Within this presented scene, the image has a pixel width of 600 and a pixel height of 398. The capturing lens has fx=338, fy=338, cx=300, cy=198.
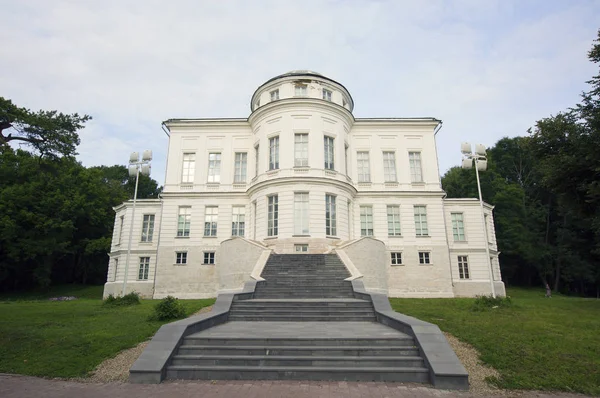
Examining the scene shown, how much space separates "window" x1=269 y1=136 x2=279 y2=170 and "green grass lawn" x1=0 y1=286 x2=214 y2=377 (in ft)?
40.8

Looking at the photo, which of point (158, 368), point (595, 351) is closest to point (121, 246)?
point (158, 368)

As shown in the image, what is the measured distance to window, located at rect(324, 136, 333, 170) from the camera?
23.6m

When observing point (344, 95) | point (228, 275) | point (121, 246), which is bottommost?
point (228, 275)

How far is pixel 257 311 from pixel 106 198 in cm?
3680

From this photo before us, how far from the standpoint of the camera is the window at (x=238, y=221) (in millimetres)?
25328

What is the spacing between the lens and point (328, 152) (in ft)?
78.5

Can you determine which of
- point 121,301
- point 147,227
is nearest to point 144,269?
point 147,227

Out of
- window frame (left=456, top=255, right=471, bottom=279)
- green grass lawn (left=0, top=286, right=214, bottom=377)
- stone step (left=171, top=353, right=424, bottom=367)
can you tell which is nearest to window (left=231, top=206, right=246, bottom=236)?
green grass lawn (left=0, top=286, right=214, bottom=377)

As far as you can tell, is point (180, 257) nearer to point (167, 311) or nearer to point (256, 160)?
point (256, 160)

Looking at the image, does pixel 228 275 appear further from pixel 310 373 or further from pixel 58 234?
pixel 58 234

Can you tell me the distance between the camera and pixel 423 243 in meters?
25.1

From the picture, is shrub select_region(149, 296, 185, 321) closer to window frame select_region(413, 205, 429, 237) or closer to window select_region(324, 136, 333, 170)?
window select_region(324, 136, 333, 170)

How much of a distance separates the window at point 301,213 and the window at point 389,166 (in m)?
8.02

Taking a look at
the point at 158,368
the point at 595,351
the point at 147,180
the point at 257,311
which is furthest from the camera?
the point at 147,180
